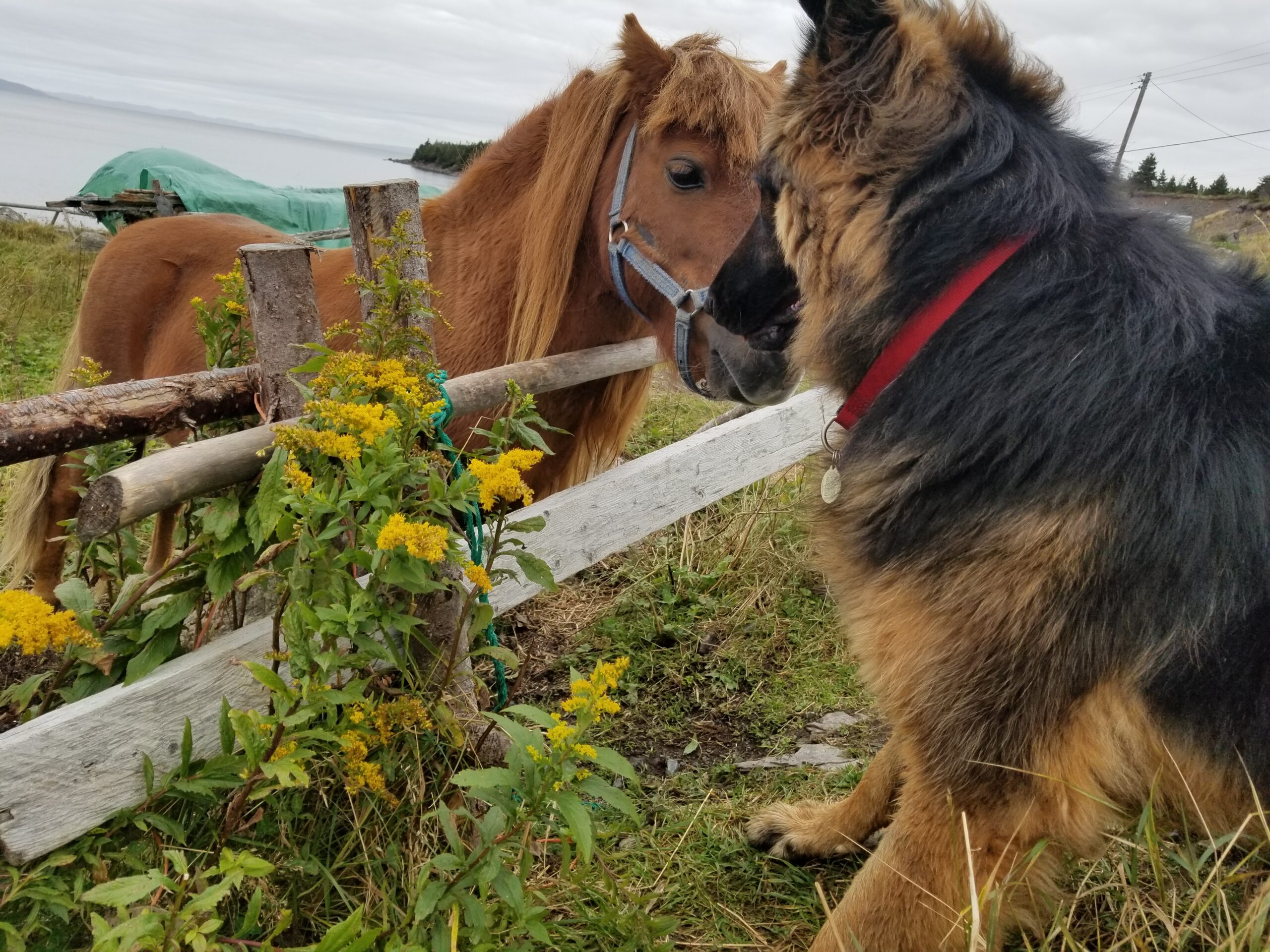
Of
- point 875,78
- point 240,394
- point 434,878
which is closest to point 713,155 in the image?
point 875,78

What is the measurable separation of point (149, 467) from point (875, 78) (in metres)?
1.74

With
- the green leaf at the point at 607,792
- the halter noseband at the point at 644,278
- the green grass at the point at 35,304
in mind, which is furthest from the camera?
the green grass at the point at 35,304

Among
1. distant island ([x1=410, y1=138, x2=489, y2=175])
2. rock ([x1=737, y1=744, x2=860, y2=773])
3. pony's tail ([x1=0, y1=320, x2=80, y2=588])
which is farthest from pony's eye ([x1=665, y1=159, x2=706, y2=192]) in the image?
distant island ([x1=410, y1=138, x2=489, y2=175])

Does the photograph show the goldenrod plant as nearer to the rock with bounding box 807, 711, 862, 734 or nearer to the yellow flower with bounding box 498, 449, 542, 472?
the yellow flower with bounding box 498, 449, 542, 472

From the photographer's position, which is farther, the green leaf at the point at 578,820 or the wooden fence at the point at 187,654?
the wooden fence at the point at 187,654

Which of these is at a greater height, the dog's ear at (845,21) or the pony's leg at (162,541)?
the dog's ear at (845,21)

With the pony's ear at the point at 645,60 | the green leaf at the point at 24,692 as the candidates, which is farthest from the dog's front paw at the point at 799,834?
the pony's ear at the point at 645,60

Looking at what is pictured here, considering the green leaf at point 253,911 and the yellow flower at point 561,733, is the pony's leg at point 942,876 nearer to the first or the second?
the yellow flower at point 561,733

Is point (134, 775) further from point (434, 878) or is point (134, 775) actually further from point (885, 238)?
point (885, 238)

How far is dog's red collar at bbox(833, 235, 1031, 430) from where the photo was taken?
1.61 metres

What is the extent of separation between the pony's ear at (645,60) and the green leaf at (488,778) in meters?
2.57

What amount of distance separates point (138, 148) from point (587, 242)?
26.2 meters

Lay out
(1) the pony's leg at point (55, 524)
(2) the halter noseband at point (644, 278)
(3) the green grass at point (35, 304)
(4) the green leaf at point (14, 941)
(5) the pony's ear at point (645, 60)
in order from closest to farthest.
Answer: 1. (4) the green leaf at point (14, 941)
2. (2) the halter noseband at point (644, 278)
3. (5) the pony's ear at point (645, 60)
4. (1) the pony's leg at point (55, 524)
5. (3) the green grass at point (35, 304)

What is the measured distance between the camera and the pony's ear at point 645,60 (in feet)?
9.41
